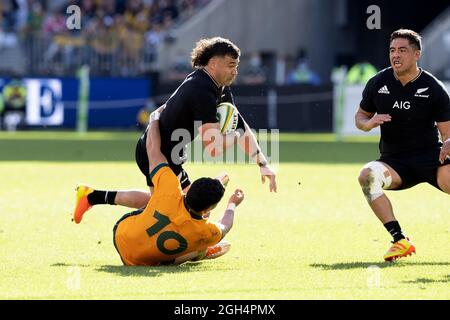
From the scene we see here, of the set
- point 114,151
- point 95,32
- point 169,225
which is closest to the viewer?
point 169,225

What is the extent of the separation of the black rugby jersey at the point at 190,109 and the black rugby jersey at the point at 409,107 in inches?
55.4

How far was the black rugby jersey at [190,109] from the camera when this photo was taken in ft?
30.7

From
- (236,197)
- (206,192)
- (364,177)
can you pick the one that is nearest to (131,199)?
(236,197)

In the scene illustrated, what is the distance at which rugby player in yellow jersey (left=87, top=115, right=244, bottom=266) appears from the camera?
28.7ft

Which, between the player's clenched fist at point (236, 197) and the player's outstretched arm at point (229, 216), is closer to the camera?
the player's outstretched arm at point (229, 216)

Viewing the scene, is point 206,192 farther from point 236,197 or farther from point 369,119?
point 369,119

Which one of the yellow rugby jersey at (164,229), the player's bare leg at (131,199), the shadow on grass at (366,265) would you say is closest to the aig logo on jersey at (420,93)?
the shadow on grass at (366,265)

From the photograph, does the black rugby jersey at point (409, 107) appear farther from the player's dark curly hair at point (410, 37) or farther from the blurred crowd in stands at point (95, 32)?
the blurred crowd in stands at point (95, 32)

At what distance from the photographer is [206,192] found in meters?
8.66

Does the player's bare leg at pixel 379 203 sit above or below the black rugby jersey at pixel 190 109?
below

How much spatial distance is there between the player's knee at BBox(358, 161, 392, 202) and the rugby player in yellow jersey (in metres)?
1.41

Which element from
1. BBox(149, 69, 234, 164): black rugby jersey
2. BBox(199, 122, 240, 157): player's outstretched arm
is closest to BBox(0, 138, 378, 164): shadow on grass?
BBox(149, 69, 234, 164): black rugby jersey

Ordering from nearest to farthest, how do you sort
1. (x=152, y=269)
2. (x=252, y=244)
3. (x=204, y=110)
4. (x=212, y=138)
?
(x=152, y=269)
(x=212, y=138)
(x=204, y=110)
(x=252, y=244)

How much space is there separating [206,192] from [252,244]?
2315 mm
